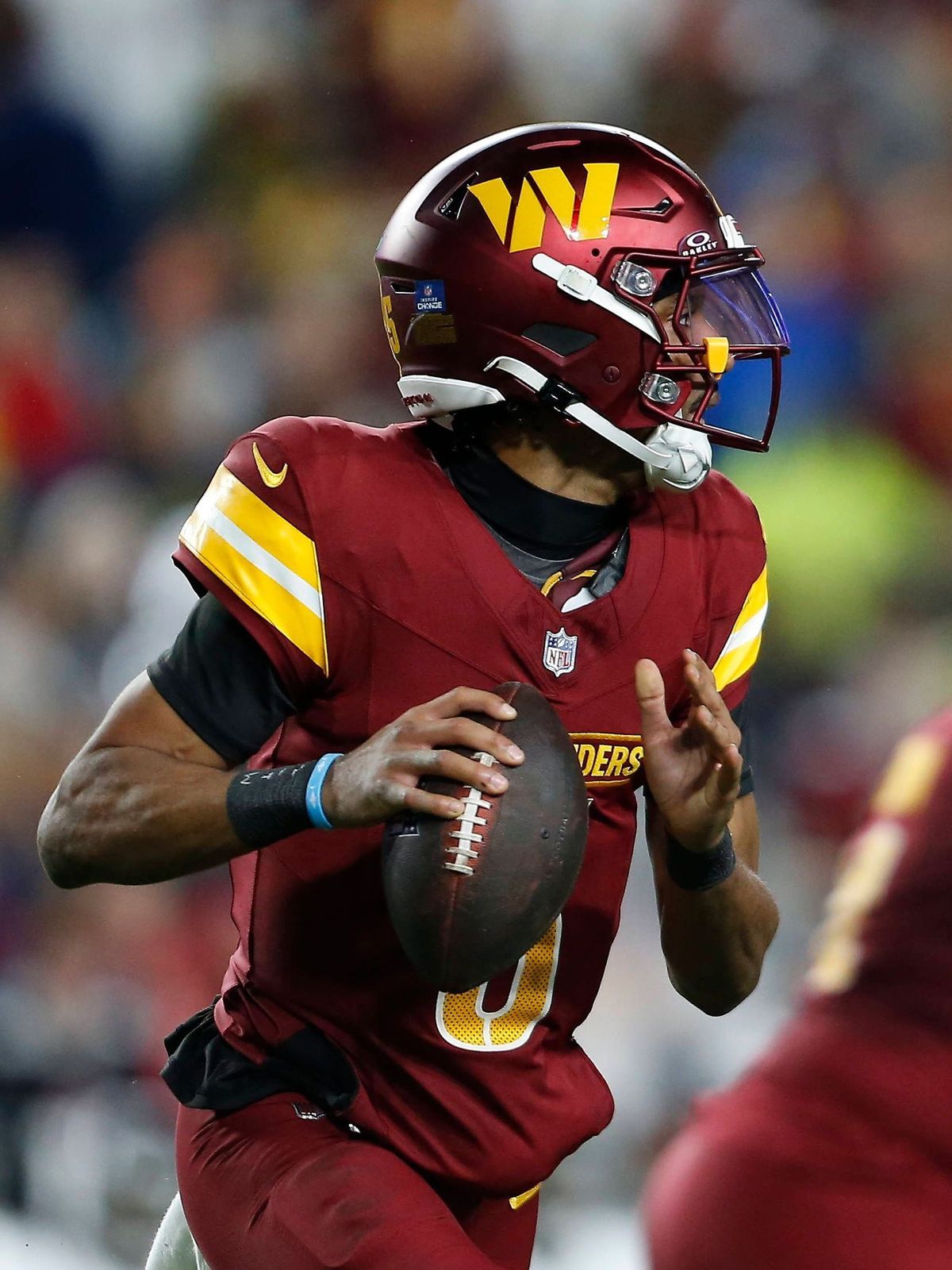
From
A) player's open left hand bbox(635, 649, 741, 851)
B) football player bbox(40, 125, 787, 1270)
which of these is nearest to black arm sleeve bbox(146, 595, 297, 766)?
football player bbox(40, 125, 787, 1270)

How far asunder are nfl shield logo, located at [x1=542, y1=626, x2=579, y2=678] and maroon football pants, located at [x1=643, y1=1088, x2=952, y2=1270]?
510 millimetres

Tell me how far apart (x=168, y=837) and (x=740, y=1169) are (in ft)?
2.11

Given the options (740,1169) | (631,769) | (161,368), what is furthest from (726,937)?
(161,368)

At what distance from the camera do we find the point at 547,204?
5.79ft

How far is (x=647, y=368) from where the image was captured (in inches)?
69.3

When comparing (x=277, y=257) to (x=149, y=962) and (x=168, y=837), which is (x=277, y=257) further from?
(x=168, y=837)

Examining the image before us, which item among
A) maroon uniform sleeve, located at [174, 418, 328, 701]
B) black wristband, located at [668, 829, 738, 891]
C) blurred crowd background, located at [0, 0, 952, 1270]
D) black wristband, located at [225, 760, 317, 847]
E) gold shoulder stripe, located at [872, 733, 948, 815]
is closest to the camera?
gold shoulder stripe, located at [872, 733, 948, 815]

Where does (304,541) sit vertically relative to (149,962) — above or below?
above

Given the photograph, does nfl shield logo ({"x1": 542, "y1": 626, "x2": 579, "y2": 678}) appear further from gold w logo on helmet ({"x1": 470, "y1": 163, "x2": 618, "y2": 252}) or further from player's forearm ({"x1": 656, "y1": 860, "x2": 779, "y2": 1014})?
gold w logo on helmet ({"x1": 470, "y1": 163, "x2": 618, "y2": 252})

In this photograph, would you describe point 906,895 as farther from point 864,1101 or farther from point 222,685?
point 222,685

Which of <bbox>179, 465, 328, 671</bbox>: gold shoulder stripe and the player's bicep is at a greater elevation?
<bbox>179, 465, 328, 671</bbox>: gold shoulder stripe

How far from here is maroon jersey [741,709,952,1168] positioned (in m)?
1.22

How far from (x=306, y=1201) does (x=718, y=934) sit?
55 centimetres

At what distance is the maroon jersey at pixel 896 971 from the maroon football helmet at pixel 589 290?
23.7 inches
